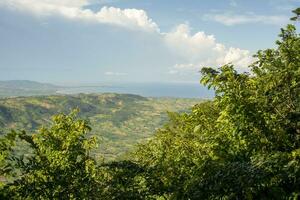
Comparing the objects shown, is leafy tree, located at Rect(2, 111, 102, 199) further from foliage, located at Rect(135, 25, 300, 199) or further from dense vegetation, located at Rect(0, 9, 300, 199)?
foliage, located at Rect(135, 25, 300, 199)

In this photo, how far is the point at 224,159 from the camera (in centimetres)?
1767

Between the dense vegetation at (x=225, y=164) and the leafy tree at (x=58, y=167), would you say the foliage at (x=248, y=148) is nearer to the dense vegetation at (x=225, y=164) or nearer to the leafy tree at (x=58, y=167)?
the dense vegetation at (x=225, y=164)

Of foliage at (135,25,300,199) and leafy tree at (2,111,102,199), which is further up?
foliage at (135,25,300,199)

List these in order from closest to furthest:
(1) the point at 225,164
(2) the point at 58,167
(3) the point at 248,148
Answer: (1) the point at 225,164
(3) the point at 248,148
(2) the point at 58,167

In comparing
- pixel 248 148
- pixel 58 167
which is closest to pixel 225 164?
pixel 248 148

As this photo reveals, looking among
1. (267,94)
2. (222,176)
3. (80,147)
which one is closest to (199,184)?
(222,176)

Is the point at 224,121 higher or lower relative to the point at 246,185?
higher

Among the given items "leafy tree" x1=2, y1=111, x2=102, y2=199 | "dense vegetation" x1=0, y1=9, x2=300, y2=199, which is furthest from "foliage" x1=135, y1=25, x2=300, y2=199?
"leafy tree" x1=2, y1=111, x2=102, y2=199

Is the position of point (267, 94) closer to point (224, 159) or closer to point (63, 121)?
point (224, 159)

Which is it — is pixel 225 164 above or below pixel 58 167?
above

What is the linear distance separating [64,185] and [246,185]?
996cm

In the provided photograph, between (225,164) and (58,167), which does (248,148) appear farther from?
(58,167)

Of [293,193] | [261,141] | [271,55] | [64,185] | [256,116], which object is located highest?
[271,55]

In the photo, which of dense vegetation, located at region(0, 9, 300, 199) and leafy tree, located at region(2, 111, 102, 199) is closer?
dense vegetation, located at region(0, 9, 300, 199)
